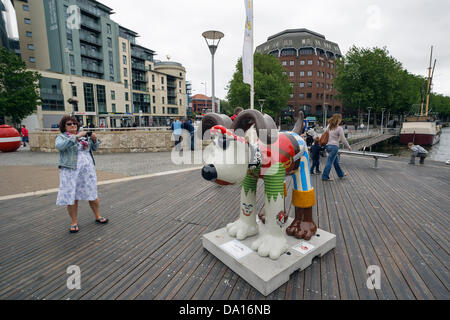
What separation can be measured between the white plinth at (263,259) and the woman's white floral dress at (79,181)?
200cm

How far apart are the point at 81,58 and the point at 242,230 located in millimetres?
44768

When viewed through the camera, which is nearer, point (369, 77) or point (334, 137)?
point (334, 137)

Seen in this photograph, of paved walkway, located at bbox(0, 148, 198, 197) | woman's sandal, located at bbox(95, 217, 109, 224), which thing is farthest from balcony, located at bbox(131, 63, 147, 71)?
woman's sandal, located at bbox(95, 217, 109, 224)

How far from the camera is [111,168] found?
8.34 metres

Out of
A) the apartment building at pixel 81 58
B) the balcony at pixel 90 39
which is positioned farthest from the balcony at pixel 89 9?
the balcony at pixel 90 39

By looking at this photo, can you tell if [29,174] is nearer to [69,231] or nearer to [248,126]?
[69,231]

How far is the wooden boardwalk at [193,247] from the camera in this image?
234 cm

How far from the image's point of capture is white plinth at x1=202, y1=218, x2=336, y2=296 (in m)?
2.28

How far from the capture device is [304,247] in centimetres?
274

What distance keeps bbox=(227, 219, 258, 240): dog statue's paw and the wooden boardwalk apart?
0.41m

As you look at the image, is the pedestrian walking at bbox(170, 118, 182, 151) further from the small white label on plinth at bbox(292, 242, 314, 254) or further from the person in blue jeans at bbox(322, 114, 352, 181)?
the small white label on plinth at bbox(292, 242, 314, 254)

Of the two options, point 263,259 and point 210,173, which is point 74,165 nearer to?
point 210,173

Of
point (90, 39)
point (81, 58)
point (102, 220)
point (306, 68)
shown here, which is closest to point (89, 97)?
point (81, 58)
